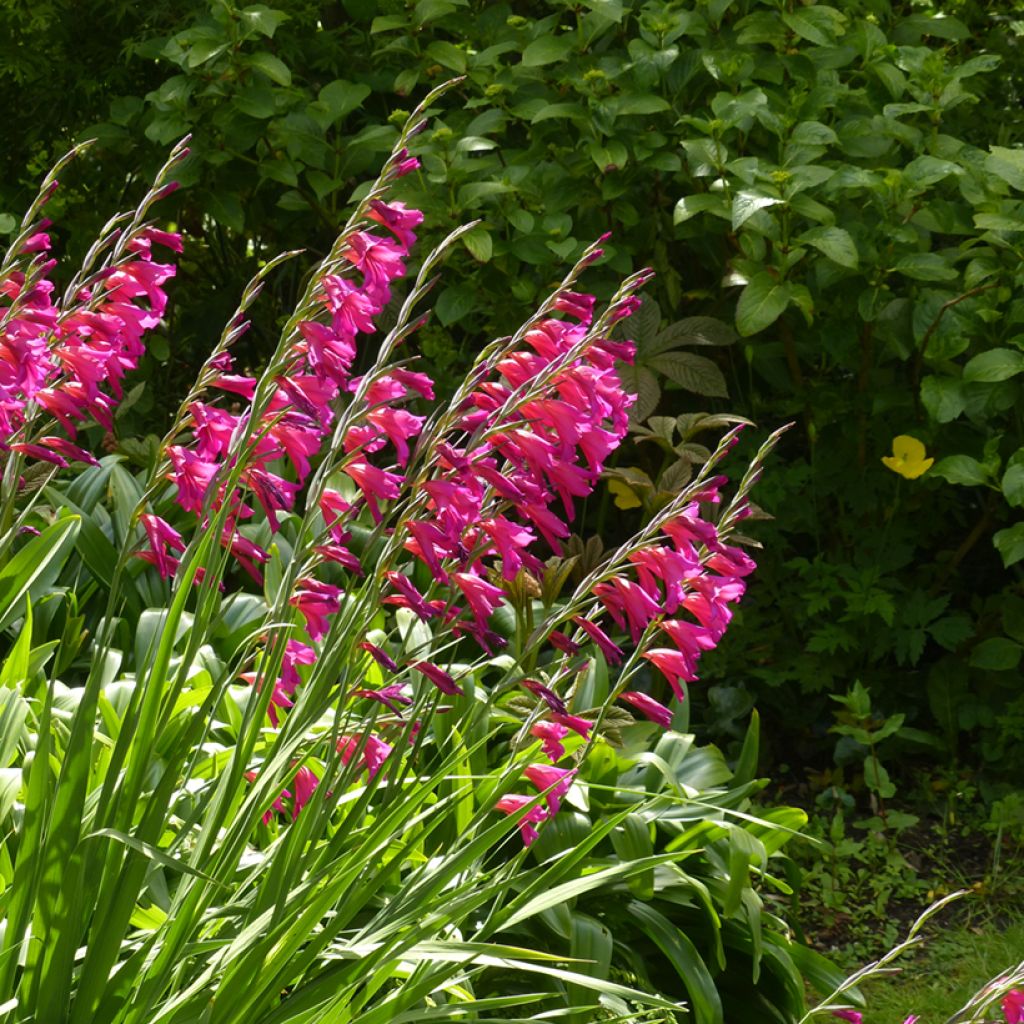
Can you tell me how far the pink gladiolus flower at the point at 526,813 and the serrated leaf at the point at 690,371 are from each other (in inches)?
64.3

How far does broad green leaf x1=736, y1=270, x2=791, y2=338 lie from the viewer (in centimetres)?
326

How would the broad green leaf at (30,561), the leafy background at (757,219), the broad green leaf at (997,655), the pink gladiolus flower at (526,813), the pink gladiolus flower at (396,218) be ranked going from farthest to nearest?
1. the broad green leaf at (997,655)
2. the leafy background at (757,219)
3. the broad green leaf at (30,561)
4. the pink gladiolus flower at (526,813)
5. the pink gladiolus flower at (396,218)

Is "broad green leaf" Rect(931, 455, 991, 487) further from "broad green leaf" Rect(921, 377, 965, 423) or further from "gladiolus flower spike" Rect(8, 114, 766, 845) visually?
"gladiolus flower spike" Rect(8, 114, 766, 845)

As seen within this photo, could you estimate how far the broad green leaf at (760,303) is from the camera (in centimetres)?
326

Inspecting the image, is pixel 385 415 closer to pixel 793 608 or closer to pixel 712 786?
pixel 712 786

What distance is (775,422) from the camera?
4074 mm

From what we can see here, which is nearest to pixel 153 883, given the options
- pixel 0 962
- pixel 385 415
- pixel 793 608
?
pixel 0 962

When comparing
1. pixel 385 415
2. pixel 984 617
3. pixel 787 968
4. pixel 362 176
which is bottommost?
pixel 984 617

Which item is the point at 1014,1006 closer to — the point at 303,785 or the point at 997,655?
the point at 303,785

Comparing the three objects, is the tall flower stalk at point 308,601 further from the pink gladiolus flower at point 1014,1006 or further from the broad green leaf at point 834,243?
the broad green leaf at point 834,243

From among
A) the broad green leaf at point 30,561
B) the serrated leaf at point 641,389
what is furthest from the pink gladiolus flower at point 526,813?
the serrated leaf at point 641,389

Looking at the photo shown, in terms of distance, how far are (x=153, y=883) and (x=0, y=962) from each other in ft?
1.50

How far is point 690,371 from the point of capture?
3354mm

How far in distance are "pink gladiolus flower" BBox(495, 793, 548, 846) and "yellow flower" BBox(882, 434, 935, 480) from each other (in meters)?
1.89
